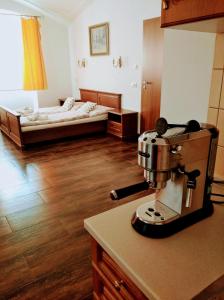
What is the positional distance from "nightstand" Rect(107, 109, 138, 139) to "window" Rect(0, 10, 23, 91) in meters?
A: 2.86

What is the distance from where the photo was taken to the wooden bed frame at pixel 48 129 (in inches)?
176

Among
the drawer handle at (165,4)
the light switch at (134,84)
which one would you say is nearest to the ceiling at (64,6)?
the light switch at (134,84)

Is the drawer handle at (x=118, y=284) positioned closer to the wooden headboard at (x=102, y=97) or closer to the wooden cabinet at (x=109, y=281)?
the wooden cabinet at (x=109, y=281)

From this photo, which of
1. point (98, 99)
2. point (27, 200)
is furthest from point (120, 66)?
point (27, 200)

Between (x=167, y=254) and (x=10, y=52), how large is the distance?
21.7 ft

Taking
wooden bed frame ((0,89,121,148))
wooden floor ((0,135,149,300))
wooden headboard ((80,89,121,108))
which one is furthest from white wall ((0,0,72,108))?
wooden floor ((0,135,149,300))

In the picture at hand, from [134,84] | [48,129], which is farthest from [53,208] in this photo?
[134,84]

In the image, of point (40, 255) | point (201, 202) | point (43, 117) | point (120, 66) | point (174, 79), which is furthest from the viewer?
point (120, 66)

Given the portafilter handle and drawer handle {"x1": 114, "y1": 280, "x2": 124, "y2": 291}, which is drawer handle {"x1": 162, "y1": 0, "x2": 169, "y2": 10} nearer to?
the portafilter handle

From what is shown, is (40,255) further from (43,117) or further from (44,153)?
(43,117)

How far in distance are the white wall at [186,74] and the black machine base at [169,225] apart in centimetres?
59

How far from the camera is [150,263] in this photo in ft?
2.31

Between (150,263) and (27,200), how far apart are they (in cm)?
234

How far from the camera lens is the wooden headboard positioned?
534 cm
